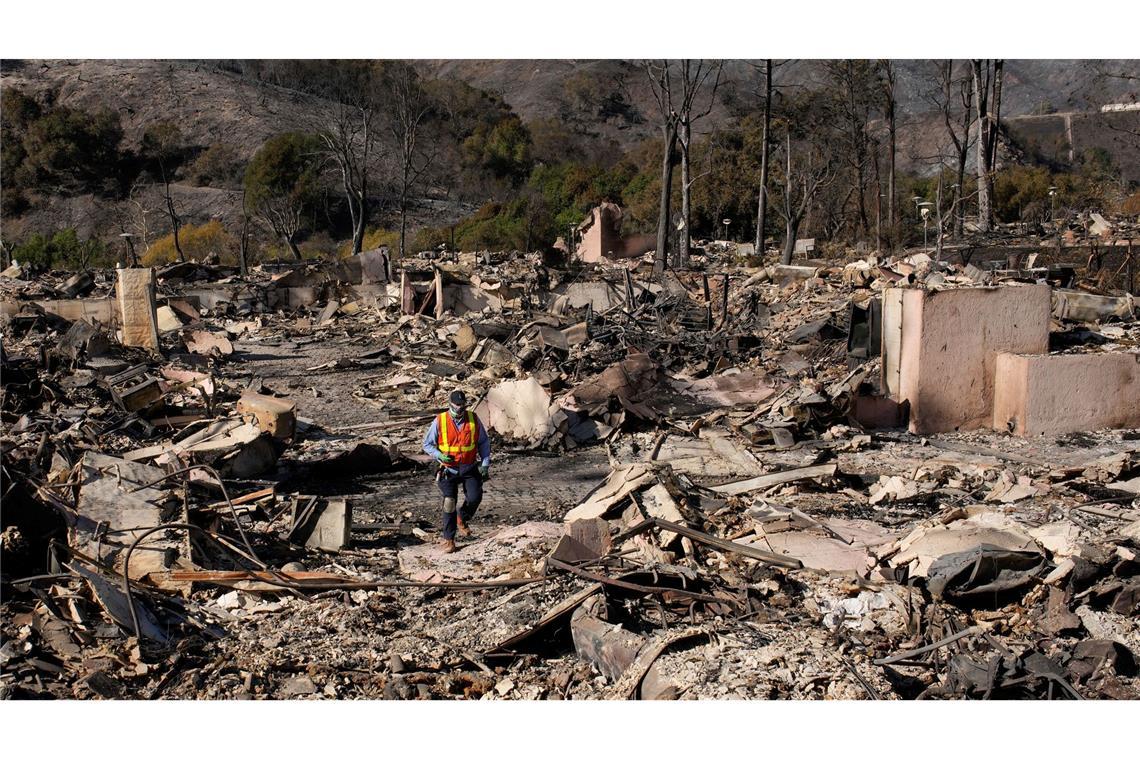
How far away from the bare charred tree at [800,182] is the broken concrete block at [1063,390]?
14.4 metres

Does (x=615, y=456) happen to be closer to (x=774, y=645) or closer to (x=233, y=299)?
(x=774, y=645)

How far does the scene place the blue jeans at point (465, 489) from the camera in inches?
277

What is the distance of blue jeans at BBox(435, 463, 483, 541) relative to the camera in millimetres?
7039

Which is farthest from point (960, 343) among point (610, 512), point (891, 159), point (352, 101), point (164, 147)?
point (164, 147)

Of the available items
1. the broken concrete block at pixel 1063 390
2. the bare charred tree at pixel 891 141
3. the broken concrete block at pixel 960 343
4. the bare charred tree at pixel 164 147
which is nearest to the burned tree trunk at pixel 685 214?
the bare charred tree at pixel 891 141

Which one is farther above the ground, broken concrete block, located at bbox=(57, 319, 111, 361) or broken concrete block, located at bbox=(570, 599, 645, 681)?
broken concrete block, located at bbox=(57, 319, 111, 361)

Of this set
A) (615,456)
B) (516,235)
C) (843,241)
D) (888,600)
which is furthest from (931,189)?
(888,600)

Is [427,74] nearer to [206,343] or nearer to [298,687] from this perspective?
[206,343]

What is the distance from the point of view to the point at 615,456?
1009 centimetres

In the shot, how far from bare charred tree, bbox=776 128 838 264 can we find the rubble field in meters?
10.4

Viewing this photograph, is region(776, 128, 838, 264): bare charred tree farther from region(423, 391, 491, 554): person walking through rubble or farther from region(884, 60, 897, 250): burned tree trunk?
region(423, 391, 491, 554): person walking through rubble

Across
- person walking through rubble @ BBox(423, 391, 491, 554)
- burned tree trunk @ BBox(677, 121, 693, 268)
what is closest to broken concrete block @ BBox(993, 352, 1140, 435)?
person walking through rubble @ BBox(423, 391, 491, 554)

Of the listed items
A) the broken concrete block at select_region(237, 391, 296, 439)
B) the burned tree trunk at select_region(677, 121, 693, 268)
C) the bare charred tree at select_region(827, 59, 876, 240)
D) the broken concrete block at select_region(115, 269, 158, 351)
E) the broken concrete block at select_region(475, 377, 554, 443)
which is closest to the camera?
the broken concrete block at select_region(237, 391, 296, 439)

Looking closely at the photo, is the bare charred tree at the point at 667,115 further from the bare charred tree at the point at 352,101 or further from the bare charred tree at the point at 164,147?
the bare charred tree at the point at 164,147
